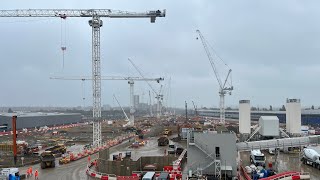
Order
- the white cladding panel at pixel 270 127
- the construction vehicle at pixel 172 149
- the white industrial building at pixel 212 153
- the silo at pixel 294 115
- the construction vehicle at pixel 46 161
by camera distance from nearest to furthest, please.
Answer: the white industrial building at pixel 212 153
the construction vehicle at pixel 46 161
the construction vehicle at pixel 172 149
the white cladding panel at pixel 270 127
the silo at pixel 294 115

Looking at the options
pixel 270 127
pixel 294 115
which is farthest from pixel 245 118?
pixel 270 127

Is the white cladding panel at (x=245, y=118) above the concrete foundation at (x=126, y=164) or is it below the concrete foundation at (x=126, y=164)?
above

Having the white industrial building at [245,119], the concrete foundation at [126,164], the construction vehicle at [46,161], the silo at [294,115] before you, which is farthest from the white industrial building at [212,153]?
the white industrial building at [245,119]

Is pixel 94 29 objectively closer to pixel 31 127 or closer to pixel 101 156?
pixel 101 156

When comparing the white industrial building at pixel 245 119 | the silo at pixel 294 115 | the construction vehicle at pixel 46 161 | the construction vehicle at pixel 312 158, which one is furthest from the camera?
the white industrial building at pixel 245 119

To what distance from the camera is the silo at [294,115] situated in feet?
177

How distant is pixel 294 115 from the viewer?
54.3 m

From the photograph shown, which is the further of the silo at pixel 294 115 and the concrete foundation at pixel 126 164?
the silo at pixel 294 115

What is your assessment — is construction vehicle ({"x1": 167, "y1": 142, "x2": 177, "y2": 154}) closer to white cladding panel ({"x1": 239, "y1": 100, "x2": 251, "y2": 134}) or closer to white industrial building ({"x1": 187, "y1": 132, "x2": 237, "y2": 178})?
white cladding panel ({"x1": 239, "y1": 100, "x2": 251, "y2": 134})

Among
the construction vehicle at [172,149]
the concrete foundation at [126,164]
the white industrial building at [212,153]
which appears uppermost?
the white industrial building at [212,153]

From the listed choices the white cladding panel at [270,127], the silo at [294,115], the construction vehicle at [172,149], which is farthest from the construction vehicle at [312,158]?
the silo at [294,115]

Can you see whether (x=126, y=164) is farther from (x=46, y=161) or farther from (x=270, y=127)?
(x=270, y=127)

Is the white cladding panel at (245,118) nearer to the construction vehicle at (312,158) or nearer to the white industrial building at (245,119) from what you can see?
the white industrial building at (245,119)

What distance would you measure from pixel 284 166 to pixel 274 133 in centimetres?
1374
